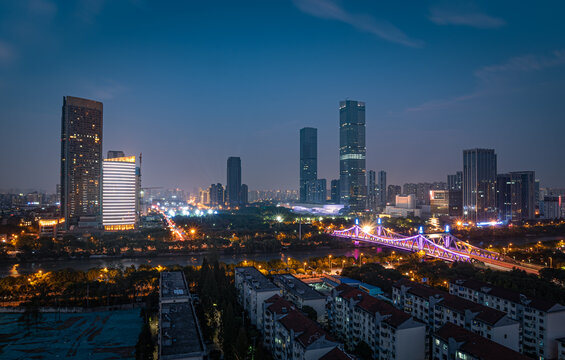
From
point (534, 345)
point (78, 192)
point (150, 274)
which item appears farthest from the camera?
point (78, 192)

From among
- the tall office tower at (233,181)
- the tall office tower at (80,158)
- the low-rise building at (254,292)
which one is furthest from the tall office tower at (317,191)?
the low-rise building at (254,292)

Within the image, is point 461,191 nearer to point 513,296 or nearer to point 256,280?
point 513,296

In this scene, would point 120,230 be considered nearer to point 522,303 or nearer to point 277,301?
point 277,301

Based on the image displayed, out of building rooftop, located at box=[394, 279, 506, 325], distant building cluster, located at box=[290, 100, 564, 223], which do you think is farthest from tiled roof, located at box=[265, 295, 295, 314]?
distant building cluster, located at box=[290, 100, 564, 223]

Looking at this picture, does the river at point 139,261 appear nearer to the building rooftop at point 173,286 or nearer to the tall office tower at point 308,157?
the building rooftop at point 173,286

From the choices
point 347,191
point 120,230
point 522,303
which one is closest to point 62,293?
point 522,303

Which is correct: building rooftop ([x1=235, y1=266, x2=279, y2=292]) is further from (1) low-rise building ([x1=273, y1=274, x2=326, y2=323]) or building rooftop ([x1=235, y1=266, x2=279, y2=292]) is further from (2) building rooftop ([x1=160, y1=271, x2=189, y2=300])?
(2) building rooftop ([x1=160, y1=271, x2=189, y2=300])

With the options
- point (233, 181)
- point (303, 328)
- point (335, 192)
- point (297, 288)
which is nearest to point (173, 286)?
point (297, 288)
